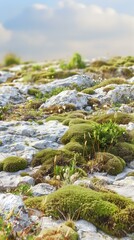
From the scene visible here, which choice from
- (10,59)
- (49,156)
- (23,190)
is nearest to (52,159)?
(49,156)

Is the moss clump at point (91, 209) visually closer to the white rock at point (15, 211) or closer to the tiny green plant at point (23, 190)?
the white rock at point (15, 211)

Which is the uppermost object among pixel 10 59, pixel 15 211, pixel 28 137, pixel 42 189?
pixel 15 211

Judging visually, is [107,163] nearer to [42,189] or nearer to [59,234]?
[42,189]

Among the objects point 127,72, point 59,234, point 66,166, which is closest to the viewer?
point 59,234

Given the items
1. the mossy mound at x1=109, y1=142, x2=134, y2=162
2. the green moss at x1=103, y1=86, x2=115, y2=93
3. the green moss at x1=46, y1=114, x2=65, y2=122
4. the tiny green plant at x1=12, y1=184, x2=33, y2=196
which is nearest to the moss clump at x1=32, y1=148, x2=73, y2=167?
the mossy mound at x1=109, y1=142, x2=134, y2=162

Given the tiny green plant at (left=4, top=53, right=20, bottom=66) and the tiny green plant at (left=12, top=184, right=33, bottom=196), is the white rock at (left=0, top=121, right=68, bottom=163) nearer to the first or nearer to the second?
the tiny green plant at (left=12, top=184, right=33, bottom=196)


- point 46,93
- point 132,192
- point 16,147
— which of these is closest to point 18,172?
point 16,147
